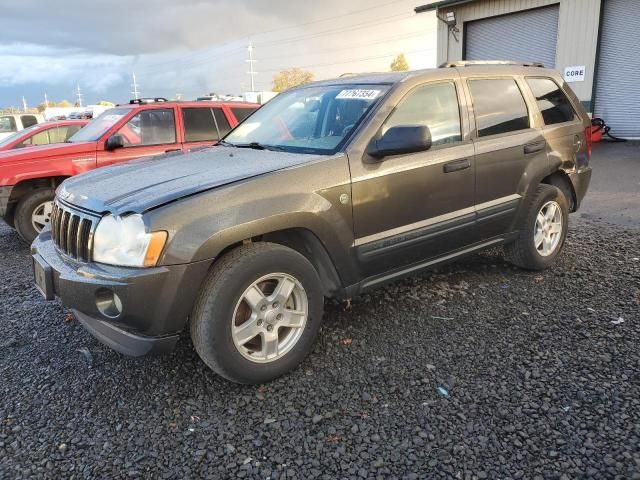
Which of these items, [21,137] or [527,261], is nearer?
[527,261]

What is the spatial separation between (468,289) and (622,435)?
1977mm

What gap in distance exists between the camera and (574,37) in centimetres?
1495

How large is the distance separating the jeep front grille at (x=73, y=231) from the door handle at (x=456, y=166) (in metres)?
2.34

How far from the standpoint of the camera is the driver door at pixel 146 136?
686 cm

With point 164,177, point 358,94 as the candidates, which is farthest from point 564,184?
point 164,177

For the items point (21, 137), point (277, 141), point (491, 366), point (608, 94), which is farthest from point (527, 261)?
point (608, 94)

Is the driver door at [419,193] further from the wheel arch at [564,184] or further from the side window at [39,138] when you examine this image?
the side window at [39,138]

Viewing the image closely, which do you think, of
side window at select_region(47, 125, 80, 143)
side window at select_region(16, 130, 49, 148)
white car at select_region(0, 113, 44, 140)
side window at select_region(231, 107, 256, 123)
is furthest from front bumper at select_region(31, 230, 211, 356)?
white car at select_region(0, 113, 44, 140)

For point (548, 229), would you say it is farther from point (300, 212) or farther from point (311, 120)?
point (300, 212)

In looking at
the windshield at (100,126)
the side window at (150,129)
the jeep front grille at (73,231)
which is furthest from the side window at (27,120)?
the jeep front grille at (73,231)

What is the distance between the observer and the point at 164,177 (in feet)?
10.2

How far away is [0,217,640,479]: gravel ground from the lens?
7.79ft

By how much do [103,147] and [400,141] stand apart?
4859 mm

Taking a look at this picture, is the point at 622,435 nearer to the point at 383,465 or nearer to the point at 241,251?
the point at 383,465
